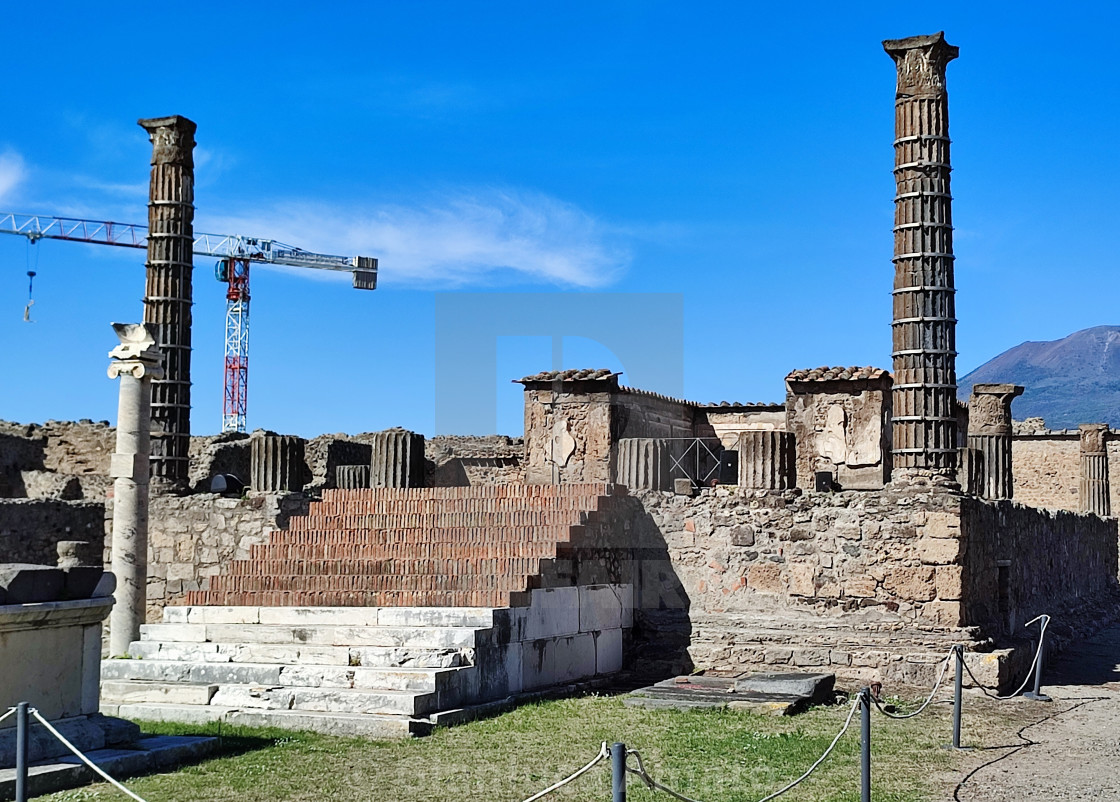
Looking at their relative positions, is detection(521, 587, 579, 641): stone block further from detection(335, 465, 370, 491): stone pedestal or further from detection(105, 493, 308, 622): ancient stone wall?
detection(105, 493, 308, 622): ancient stone wall

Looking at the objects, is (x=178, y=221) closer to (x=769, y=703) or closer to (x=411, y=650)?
(x=411, y=650)

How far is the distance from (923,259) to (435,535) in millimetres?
6518

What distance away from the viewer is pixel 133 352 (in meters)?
13.0

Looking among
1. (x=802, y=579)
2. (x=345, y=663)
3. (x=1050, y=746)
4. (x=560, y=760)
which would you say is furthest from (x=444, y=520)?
(x=1050, y=746)

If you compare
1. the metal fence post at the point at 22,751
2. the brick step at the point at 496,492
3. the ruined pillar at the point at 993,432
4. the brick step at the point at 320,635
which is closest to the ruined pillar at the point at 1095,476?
the ruined pillar at the point at 993,432

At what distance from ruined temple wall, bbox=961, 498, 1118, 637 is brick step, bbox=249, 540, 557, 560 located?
452 cm

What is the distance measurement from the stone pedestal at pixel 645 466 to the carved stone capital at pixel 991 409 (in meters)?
8.90

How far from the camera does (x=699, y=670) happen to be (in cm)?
1317

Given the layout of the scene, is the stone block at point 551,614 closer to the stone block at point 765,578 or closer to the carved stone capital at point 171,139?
the stone block at point 765,578

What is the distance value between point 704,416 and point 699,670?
12.0 m

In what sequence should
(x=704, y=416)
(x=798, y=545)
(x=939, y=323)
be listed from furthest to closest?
1. (x=704, y=416)
2. (x=939, y=323)
3. (x=798, y=545)

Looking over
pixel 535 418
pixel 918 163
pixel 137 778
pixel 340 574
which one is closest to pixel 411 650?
pixel 340 574

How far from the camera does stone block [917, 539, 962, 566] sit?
40.6 ft

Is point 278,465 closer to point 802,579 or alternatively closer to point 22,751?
point 802,579
